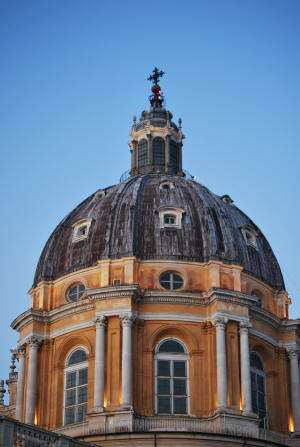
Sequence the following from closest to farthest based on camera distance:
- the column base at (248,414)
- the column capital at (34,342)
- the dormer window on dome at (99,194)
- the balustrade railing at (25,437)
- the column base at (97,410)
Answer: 1. the balustrade railing at (25,437)
2. the column base at (97,410)
3. the column base at (248,414)
4. the column capital at (34,342)
5. the dormer window on dome at (99,194)

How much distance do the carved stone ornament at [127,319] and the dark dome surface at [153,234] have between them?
385cm

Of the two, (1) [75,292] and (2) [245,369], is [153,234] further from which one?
(2) [245,369]

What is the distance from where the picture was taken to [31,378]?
49.4 metres

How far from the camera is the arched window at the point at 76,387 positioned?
157ft

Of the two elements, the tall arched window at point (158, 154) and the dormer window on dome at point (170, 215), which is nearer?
the dormer window on dome at point (170, 215)

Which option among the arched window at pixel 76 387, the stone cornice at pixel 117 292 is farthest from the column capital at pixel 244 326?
the arched window at pixel 76 387

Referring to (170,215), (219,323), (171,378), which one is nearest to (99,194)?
(170,215)

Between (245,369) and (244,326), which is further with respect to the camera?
(244,326)

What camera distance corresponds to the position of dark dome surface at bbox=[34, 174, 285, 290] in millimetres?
50781

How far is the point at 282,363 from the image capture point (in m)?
51.4

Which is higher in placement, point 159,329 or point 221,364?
point 159,329

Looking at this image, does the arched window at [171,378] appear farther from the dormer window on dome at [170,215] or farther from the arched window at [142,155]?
the arched window at [142,155]

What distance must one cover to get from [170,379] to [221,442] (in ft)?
17.2

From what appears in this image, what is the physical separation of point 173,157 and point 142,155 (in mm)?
2026
